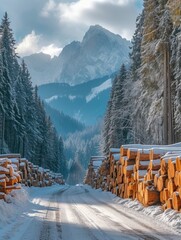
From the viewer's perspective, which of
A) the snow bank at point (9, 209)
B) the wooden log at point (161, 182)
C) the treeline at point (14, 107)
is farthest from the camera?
the treeline at point (14, 107)

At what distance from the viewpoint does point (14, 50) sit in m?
A: 60.9

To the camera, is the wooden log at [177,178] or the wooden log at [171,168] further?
the wooden log at [171,168]

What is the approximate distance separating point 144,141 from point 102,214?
31006 millimetres

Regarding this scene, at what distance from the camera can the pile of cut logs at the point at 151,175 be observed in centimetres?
1233

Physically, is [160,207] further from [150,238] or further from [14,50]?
[14,50]

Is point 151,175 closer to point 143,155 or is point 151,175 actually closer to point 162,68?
point 143,155

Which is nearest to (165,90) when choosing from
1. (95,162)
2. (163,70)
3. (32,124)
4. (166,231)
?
(163,70)

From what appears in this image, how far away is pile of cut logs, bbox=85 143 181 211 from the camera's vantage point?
1233cm

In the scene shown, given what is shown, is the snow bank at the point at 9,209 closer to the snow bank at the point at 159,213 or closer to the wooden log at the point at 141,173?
the snow bank at the point at 159,213

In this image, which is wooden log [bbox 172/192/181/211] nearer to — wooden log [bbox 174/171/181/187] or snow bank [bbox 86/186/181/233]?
snow bank [bbox 86/186/181/233]

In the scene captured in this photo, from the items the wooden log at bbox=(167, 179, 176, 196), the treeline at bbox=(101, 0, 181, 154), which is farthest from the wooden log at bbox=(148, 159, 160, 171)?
the treeline at bbox=(101, 0, 181, 154)

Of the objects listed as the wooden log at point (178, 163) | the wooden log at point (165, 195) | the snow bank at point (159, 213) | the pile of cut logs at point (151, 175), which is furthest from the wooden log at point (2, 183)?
the wooden log at point (178, 163)

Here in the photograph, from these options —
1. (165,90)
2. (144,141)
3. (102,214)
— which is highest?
(165,90)

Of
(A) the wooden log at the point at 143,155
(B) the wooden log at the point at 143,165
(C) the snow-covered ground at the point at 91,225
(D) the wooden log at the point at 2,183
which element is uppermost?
(A) the wooden log at the point at 143,155
